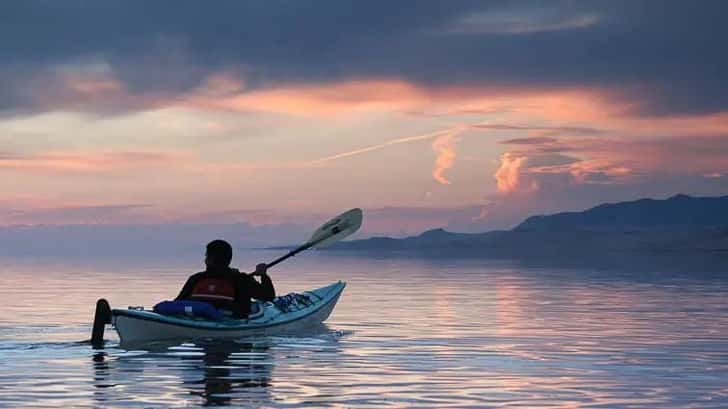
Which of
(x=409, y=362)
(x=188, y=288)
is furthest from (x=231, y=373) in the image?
(x=188, y=288)

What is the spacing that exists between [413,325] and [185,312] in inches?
310

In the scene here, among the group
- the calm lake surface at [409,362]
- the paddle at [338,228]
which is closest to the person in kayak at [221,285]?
the calm lake surface at [409,362]

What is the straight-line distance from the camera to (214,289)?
2428 cm

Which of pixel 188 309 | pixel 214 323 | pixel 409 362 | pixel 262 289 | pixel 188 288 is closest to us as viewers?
pixel 409 362

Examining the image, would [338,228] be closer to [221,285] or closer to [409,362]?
[221,285]

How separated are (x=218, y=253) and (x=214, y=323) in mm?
1443

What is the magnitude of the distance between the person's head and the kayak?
1163 millimetres

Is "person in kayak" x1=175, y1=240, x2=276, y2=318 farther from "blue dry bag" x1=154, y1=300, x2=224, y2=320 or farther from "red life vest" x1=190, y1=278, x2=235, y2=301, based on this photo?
"blue dry bag" x1=154, y1=300, x2=224, y2=320

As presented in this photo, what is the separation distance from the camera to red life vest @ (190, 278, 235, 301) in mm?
24125

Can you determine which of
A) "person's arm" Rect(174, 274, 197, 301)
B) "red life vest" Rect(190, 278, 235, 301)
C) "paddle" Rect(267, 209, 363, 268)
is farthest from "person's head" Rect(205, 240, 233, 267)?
"paddle" Rect(267, 209, 363, 268)

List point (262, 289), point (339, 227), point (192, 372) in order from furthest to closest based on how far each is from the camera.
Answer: point (339, 227) < point (262, 289) < point (192, 372)

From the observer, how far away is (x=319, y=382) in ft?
57.3

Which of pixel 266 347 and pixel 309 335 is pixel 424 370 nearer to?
pixel 266 347

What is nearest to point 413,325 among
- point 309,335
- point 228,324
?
point 309,335
